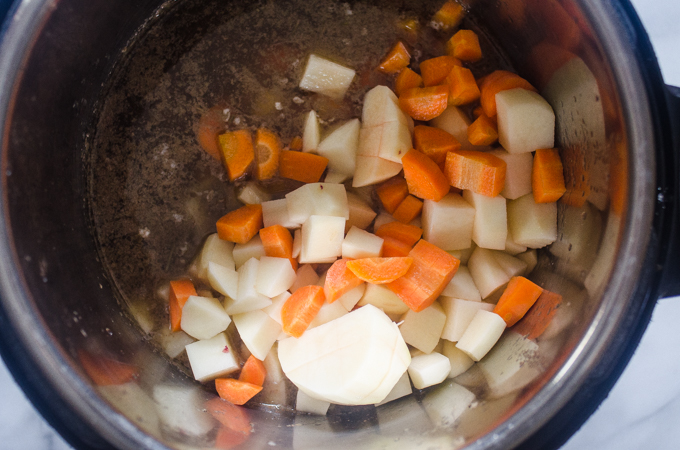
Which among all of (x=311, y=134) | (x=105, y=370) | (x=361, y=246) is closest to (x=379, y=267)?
(x=361, y=246)

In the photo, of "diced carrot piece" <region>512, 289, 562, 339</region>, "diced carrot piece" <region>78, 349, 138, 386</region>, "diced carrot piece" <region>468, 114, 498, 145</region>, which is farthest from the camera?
"diced carrot piece" <region>468, 114, 498, 145</region>

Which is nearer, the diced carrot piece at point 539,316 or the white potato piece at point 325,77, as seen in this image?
the diced carrot piece at point 539,316

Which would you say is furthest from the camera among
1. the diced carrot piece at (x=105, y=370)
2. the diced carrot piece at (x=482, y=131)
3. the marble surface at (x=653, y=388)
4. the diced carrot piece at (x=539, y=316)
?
the marble surface at (x=653, y=388)

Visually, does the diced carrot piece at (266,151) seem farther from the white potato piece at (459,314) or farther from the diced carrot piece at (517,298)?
the diced carrot piece at (517,298)

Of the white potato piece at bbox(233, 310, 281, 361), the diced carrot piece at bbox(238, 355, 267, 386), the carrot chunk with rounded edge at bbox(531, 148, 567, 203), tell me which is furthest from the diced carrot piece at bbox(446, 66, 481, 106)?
the diced carrot piece at bbox(238, 355, 267, 386)

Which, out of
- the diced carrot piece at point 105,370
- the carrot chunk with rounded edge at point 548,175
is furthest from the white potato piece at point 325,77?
the diced carrot piece at point 105,370

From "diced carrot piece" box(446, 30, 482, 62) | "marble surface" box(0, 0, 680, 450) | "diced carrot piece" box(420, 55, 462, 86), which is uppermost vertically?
"diced carrot piece" box(446, 30, 482, 62)

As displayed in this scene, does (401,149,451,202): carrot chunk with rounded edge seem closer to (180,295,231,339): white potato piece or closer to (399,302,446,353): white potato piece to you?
(399,302,446,353): white potato piece

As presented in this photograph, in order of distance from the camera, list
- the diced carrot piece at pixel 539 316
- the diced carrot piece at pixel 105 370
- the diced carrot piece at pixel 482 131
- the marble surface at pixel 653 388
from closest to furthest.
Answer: the diced carrot piece at pixel 105 370 → the diced carrot piece at pixel 539 316 → the diced carrot piece at pixel 482 131 → the marble surface at pixel 653 388

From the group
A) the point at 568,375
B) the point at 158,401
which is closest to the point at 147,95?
the point at 158,401
